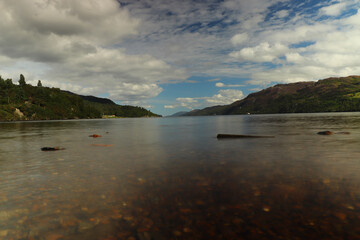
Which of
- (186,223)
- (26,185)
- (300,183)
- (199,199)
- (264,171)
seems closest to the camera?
(186,223)

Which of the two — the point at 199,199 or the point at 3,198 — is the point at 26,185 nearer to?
the point at 3,198

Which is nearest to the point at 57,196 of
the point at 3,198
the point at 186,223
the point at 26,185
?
the point at 3,198

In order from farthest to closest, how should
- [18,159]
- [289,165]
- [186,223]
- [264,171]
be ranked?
[18,159] < [289,165] < [264,171] < [186,223]

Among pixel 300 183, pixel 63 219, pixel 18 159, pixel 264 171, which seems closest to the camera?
pixel 63 219

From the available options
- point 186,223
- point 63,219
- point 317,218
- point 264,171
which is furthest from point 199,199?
point 264,171

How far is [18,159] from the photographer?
2227 centimetres

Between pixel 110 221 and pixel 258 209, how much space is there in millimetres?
6663

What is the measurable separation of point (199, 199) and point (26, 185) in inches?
465

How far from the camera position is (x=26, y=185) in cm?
1334

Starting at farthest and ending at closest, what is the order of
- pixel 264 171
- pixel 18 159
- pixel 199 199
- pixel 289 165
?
pixel 18 159, pixel 289 165, pixel 264 171, pixel 199 199

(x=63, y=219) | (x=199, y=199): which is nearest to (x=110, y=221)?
(x=63, y=219)

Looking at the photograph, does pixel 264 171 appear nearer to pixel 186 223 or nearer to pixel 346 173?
pixel 346 173

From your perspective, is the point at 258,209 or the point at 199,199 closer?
the point at 258,209

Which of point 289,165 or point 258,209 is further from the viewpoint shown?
point 289,165
